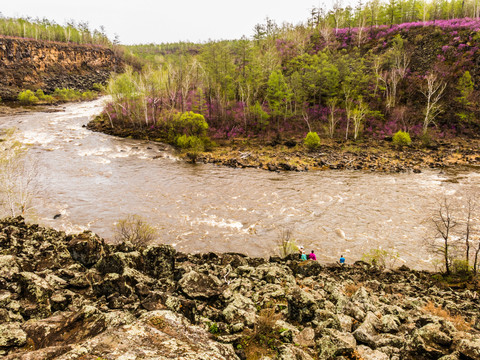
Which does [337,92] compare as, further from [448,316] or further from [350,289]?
[448,316]

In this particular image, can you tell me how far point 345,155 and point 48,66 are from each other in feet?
437

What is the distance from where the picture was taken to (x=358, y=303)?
1067 centimetres

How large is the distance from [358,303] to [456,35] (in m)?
73.3

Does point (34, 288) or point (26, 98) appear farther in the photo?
point (26, 98)

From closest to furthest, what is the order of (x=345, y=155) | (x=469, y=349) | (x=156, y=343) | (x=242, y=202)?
(x=156, y=343)
(x=469, y=349)
(x=242, y=202)
(x=345, y=155)

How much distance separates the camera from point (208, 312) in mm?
8945

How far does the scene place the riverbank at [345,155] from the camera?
3797cm

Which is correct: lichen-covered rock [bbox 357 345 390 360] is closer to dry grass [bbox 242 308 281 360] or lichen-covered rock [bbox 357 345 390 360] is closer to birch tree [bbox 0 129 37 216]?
dry grass [bbox 242 308 281 360]

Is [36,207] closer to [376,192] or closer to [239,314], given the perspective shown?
[239,314]

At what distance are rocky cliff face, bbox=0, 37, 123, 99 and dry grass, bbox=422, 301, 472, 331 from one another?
4486 inches

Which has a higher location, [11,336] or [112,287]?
[11,336]

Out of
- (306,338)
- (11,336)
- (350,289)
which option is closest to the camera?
(11,336)

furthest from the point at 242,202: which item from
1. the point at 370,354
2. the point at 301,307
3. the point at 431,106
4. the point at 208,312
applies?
the point at 431,106

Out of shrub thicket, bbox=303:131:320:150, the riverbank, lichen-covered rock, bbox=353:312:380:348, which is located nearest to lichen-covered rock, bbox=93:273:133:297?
lichen-covered rock, bbox=353:312:380:348
